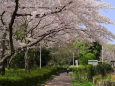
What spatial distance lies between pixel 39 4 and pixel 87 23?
131 inches

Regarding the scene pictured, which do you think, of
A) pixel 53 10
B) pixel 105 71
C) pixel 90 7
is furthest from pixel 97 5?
pixel 105 71

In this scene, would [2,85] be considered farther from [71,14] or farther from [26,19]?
[26,19]

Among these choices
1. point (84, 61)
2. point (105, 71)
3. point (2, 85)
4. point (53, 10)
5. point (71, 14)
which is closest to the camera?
point (2, 85)

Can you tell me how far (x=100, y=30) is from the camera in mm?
13625

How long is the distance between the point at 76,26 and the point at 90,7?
2.68m

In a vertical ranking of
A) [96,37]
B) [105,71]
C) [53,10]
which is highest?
[53,10]

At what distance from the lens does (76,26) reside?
13.8m

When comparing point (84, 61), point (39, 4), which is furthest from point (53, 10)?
point (84, 61)

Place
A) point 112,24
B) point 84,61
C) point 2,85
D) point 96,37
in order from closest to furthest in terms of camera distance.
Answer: point 2,85 < point 112,24 < point 96,37 < point 84,61

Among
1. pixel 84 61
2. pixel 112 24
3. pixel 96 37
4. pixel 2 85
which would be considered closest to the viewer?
pixel 2 85

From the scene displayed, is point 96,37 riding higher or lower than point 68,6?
lower

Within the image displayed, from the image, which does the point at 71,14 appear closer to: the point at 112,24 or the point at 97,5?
the point at 97,5

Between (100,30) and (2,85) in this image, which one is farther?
(100,30)

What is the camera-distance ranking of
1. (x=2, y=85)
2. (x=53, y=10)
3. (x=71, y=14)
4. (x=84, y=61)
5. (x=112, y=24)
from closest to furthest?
(x=2, y=85), (x=53, y=10), (x=71, y=14), (x=112, y=24), (x=84, y=61)
